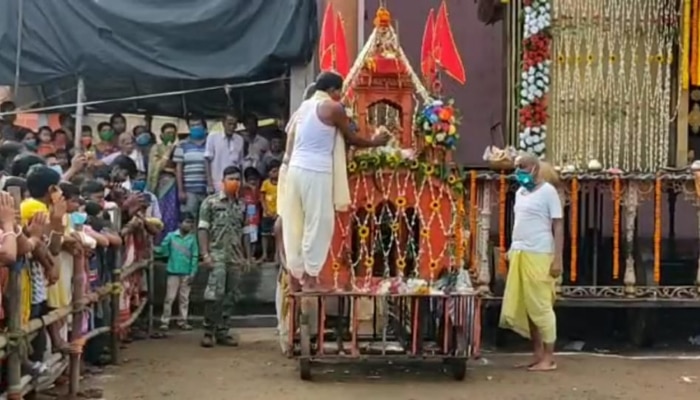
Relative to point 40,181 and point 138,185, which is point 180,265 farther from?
point 40,181

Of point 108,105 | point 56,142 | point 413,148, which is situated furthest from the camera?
point 108,105

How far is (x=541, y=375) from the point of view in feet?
32.5

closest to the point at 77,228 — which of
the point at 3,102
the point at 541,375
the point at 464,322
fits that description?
the point at 464,322

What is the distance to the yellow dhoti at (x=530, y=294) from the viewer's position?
10.1m

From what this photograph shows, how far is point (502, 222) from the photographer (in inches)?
450

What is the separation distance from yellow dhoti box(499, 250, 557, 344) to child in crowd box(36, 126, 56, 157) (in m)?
4.82

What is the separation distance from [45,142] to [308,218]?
14.3 feet

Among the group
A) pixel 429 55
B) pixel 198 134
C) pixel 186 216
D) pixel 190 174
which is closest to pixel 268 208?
pixel 186 216

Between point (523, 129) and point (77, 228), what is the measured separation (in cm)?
482

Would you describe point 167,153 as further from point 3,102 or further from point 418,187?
point 418,187

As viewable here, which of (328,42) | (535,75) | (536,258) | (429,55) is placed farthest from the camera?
(535,75)

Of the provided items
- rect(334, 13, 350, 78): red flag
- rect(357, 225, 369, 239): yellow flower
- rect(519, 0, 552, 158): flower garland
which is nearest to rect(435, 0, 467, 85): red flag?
rect(334, 13, 350, 78): red flag

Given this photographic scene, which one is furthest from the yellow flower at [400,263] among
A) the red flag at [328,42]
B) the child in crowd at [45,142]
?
the child in crowd at [45,142]

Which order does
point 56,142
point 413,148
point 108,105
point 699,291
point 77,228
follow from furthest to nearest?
point 108,105, point 56,142, point 699,291, point 413,148, point 77,228
